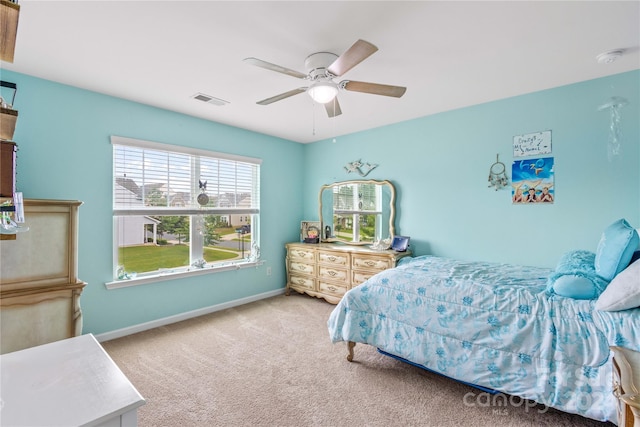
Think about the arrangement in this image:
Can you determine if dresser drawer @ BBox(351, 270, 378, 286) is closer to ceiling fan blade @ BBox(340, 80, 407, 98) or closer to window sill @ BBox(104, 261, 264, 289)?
window sill @ BBox(104, 261, 264, 289)

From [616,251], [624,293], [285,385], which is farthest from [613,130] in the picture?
[285,385]

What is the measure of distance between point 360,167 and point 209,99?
222cm

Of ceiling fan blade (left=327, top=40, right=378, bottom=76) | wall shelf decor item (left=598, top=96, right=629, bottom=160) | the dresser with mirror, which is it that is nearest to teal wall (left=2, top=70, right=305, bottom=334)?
the dresser with mirror

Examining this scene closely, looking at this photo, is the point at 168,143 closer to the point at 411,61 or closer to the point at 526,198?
the point at 411,61

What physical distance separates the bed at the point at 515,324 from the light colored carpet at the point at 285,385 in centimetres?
21

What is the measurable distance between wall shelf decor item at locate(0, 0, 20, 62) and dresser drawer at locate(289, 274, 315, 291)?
3.84 metres

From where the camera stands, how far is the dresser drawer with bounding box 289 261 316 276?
4.35m

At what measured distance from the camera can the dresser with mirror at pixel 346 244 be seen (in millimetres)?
3840

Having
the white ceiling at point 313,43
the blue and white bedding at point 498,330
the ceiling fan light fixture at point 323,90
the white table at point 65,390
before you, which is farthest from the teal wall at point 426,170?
the white table at point 65,390

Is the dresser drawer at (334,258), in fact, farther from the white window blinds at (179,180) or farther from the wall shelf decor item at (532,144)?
the wall shelf decor item at (532,144)

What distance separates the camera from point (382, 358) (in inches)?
104

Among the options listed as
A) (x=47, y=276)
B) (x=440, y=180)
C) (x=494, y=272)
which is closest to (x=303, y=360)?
(x=494, y=272)

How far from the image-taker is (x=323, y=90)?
2186 millimetres

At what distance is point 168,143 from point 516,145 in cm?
380
